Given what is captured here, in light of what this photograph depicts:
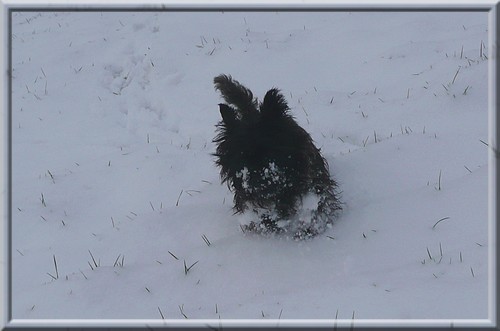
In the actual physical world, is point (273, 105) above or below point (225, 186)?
above

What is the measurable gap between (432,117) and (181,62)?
4.94 metres

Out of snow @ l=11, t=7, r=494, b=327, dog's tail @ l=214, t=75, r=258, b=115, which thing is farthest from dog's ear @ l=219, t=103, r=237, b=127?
snow @ l=11, t=7, r=494, b=327

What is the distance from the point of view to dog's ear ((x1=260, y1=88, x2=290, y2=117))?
3764 millimetres

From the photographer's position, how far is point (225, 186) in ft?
17.2

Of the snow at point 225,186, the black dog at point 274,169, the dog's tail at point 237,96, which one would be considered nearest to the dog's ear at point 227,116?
the black dog at point 274,169

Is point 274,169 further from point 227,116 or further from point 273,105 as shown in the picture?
point 227,116

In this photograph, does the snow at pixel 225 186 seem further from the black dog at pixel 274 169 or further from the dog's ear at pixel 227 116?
the dog's ear at pixel 227 116

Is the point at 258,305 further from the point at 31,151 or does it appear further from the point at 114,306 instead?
the point at 31,151

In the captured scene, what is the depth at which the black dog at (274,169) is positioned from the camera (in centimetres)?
370

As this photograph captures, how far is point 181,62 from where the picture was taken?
8.64 metres

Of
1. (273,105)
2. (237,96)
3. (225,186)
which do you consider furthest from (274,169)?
(225,186)

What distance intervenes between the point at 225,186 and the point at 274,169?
1621 mm

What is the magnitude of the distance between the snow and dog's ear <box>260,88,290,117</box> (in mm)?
1221

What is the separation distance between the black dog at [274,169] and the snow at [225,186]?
214mm
